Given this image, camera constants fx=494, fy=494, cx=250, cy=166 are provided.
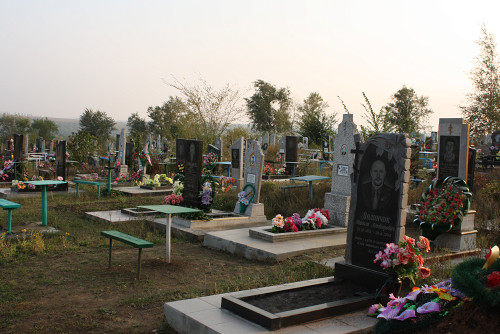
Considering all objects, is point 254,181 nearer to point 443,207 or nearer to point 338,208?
point 338,208

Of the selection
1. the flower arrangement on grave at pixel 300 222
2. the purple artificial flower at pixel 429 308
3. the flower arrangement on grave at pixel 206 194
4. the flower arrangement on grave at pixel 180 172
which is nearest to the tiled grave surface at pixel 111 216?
the flower arrangement on grave at pixel 180 172

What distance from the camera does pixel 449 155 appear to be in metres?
11.0

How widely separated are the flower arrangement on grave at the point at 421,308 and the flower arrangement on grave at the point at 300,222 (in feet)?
16.2

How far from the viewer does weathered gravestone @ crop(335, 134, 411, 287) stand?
554 centimetres

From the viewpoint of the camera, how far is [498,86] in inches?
1228

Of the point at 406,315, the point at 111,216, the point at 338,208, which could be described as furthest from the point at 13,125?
the point at 406,315

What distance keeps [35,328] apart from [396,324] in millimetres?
3502

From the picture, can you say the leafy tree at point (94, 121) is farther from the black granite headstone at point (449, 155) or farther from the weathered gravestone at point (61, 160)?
the black granite headstone at point (449, 155)

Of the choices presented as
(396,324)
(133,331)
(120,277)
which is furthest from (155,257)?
(396,324)

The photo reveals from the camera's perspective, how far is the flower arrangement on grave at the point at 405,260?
517cm

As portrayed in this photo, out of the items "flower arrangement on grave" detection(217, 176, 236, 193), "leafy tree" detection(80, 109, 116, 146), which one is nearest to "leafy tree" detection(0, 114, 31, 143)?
"leafy tree" detection(80, 109, 116, 146)

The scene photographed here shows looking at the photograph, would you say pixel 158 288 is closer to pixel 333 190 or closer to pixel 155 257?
pixel 155 257

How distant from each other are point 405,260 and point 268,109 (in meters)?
44.3

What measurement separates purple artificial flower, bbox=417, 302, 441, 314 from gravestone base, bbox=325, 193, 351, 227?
643 centimetres
